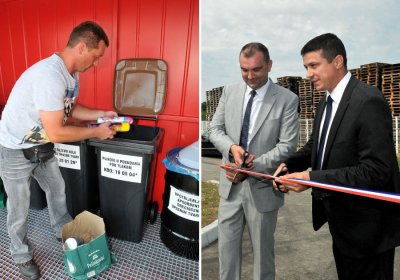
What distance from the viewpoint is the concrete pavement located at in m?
1.17

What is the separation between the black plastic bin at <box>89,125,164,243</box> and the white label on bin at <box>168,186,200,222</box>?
0.22 m

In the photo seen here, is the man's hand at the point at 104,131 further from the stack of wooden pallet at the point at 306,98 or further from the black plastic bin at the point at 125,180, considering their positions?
the stack of wooden pallet at the point at 306,98

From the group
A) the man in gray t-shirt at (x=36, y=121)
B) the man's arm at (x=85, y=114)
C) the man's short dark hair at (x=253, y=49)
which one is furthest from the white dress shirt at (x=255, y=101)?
the man's arm at (x=85, y=114)

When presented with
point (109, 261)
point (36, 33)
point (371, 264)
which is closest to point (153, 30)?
point (36, 33)

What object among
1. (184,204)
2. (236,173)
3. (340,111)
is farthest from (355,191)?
(184,204)

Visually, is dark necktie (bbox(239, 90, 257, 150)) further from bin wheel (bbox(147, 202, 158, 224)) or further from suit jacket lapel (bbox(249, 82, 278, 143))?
bin wheel (bbox(147, 202, 158, 224))

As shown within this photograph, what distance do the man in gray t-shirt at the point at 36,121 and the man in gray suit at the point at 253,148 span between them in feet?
2.84

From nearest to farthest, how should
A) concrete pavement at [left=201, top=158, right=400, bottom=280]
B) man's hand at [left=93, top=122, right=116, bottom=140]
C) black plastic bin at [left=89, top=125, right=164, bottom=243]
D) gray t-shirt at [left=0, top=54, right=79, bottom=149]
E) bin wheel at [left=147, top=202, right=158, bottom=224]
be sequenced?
concrete pavement at [left=201, top=158, right=400, bottom=280] < gray t-shirt at [left=0, top=54, right=79, bottom=149] < man's hand at [left=93, top=122, right=116, bottom=140] < black plastic bin at [left=89, top=125, right=164, bottom=243] < bin wheel at [left=147, top=202, right=158, bottom=224]

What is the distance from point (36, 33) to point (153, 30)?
1.13m

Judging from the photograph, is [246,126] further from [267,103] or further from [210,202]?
[210,202]

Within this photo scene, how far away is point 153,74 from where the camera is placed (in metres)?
2.22

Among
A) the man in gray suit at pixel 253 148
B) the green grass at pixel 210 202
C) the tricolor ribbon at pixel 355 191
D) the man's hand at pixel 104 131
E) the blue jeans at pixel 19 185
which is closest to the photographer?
the tricolor ribbon at pixel 355 191

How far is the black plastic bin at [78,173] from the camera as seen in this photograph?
6.98ft

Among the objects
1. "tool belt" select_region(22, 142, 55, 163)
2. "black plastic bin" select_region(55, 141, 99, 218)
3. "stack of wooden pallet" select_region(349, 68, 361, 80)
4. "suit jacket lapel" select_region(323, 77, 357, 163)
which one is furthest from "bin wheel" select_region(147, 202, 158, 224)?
"stack of wooden pallet" select_region(349, 68, 361, 80)
